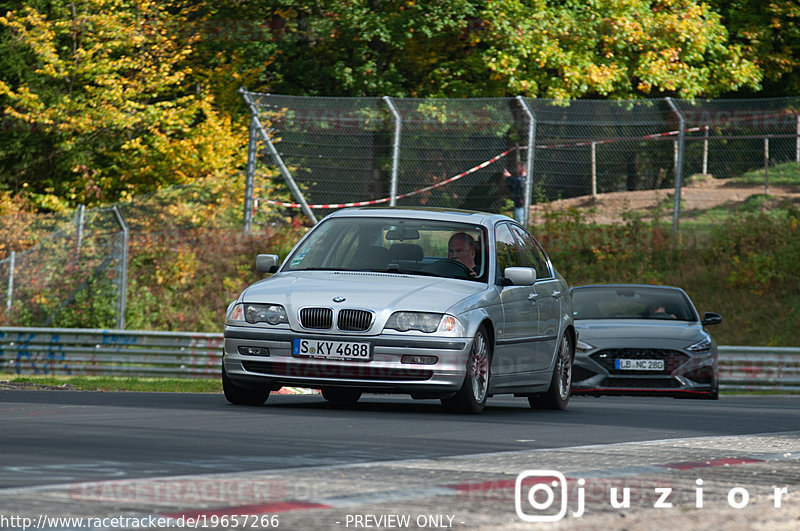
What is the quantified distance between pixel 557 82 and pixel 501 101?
571 cm

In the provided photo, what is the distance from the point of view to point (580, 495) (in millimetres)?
6066

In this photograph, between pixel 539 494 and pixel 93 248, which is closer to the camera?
pixel 539 494

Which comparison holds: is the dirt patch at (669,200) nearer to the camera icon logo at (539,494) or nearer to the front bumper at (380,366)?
the front bumper at (380,366)

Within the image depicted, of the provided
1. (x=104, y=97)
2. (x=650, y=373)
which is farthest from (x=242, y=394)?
(x=104, y=97)

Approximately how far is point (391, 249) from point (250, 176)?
1508cm

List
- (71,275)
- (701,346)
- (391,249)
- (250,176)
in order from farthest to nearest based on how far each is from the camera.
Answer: (250,176)
(71,275)
(701,346)
(391,249)

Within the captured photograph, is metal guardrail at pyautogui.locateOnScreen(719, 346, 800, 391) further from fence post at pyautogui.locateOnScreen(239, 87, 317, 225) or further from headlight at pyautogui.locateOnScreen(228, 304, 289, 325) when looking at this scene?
headlight at pyautogui.locateOnScreen(228, 304, 289, 325)

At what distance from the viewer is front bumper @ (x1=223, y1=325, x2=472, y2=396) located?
10984mm

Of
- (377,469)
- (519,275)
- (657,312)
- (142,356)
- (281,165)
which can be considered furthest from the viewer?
(281,165)

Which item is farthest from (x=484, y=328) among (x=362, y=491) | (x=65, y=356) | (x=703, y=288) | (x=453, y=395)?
(x=703, y=288)

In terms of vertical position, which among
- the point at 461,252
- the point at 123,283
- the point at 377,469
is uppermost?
the point at 461,252

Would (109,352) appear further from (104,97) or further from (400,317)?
(400,317)

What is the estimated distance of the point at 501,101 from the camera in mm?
25797

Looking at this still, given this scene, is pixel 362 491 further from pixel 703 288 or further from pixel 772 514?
Answer: pixel 703 288
